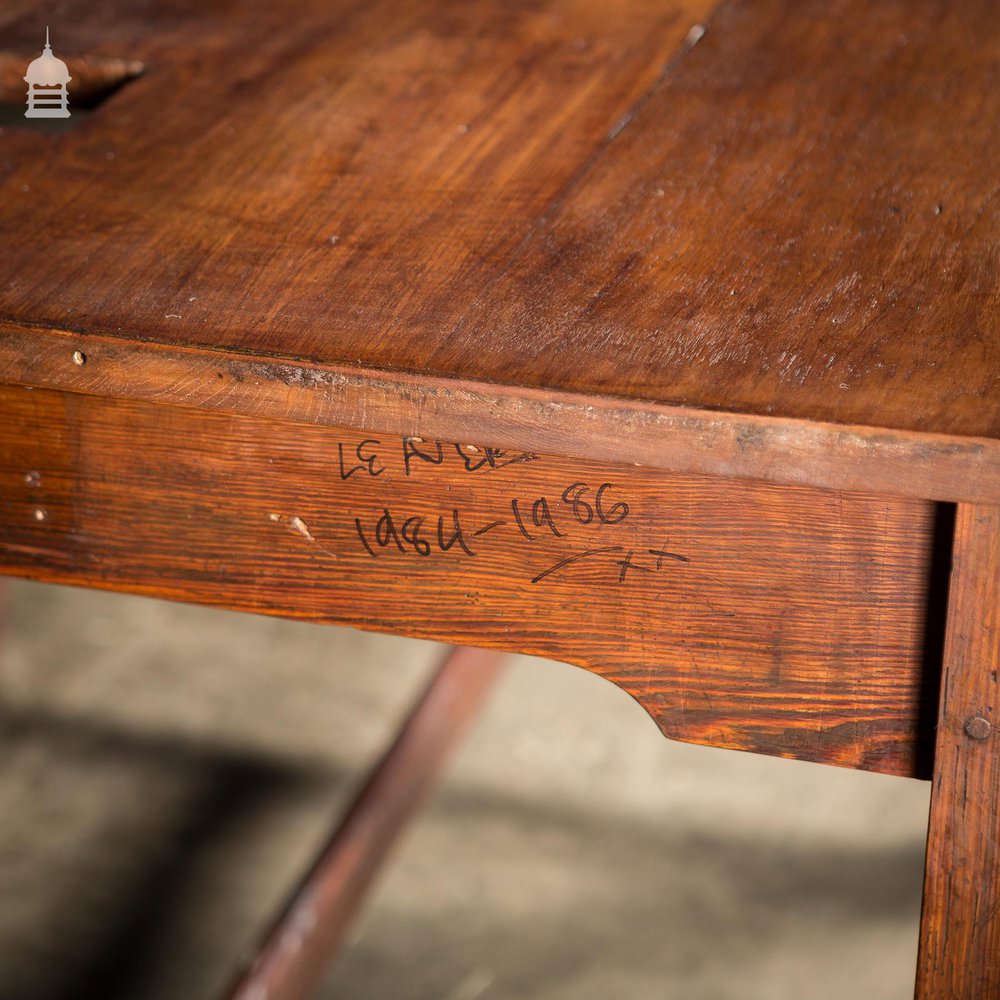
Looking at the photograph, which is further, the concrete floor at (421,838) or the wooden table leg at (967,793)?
the concrete floor at (421,838)

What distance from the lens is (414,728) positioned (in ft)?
4.76

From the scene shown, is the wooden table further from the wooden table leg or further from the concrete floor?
the concrete floor

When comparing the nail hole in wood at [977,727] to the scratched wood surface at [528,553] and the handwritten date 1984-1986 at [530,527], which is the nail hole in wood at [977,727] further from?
the handwritten date 1984-1986 at [530,527]

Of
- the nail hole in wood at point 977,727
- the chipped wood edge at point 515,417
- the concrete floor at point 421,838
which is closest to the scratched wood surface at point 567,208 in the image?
the chipped wood edge at point 515,417

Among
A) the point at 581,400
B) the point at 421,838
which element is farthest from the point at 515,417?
the point at 421,838

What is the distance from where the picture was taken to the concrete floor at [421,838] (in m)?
1.34

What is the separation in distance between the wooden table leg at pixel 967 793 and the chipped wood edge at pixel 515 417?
0.11ft

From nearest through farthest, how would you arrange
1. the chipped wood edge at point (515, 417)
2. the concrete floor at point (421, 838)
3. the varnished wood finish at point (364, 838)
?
the chipped wood edge at point (515, 417), the varnished wood finish at point (364, 838), the concrete floor at point (421, 838)

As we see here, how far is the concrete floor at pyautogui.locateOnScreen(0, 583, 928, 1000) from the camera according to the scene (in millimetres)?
1337

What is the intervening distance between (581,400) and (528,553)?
0.10 meters

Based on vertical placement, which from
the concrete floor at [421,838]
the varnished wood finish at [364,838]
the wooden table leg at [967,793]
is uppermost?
the wooden table leg at [967,793]

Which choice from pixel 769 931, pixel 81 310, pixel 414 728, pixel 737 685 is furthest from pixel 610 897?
pixel 81 310

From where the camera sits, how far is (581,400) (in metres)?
0.59

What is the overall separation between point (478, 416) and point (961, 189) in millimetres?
335
